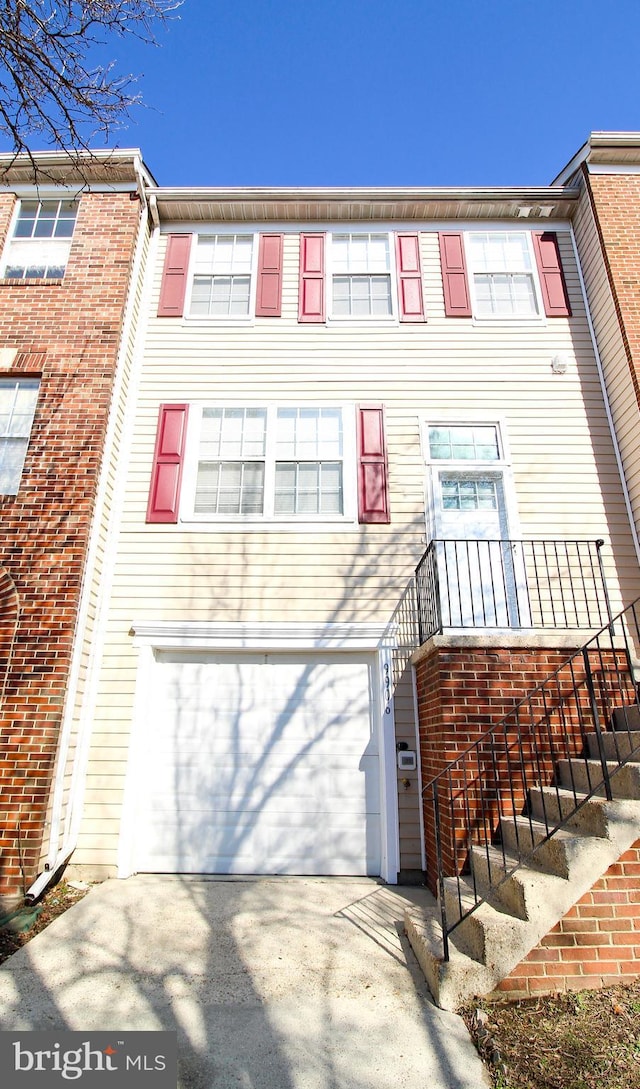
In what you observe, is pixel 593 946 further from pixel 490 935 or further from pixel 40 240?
pixel 40 240

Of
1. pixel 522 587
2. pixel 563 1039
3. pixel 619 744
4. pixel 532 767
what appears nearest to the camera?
pixel 563 1039

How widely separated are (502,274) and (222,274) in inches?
149

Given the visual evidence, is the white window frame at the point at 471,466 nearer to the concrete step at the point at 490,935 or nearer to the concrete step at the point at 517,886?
the concrete step at the point at 517,886

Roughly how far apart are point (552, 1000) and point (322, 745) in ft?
9.12

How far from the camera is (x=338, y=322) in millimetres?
7215

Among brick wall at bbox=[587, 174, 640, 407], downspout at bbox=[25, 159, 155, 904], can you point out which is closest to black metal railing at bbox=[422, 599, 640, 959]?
downspout at bbox=[25, 159, 155, 904]

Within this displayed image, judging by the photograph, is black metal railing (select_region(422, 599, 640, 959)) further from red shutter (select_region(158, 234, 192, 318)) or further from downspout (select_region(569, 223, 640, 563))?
red shutter (select_region(158, 234, 192, 318))

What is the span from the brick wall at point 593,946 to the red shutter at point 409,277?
20.5 feet

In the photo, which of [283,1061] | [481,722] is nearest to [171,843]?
[283,1061]

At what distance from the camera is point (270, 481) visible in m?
6.51

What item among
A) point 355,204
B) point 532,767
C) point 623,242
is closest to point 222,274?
point 355,204

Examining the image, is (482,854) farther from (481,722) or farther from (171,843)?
(171,843)

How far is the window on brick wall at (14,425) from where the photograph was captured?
20.0 ft

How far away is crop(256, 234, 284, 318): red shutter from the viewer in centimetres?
728
